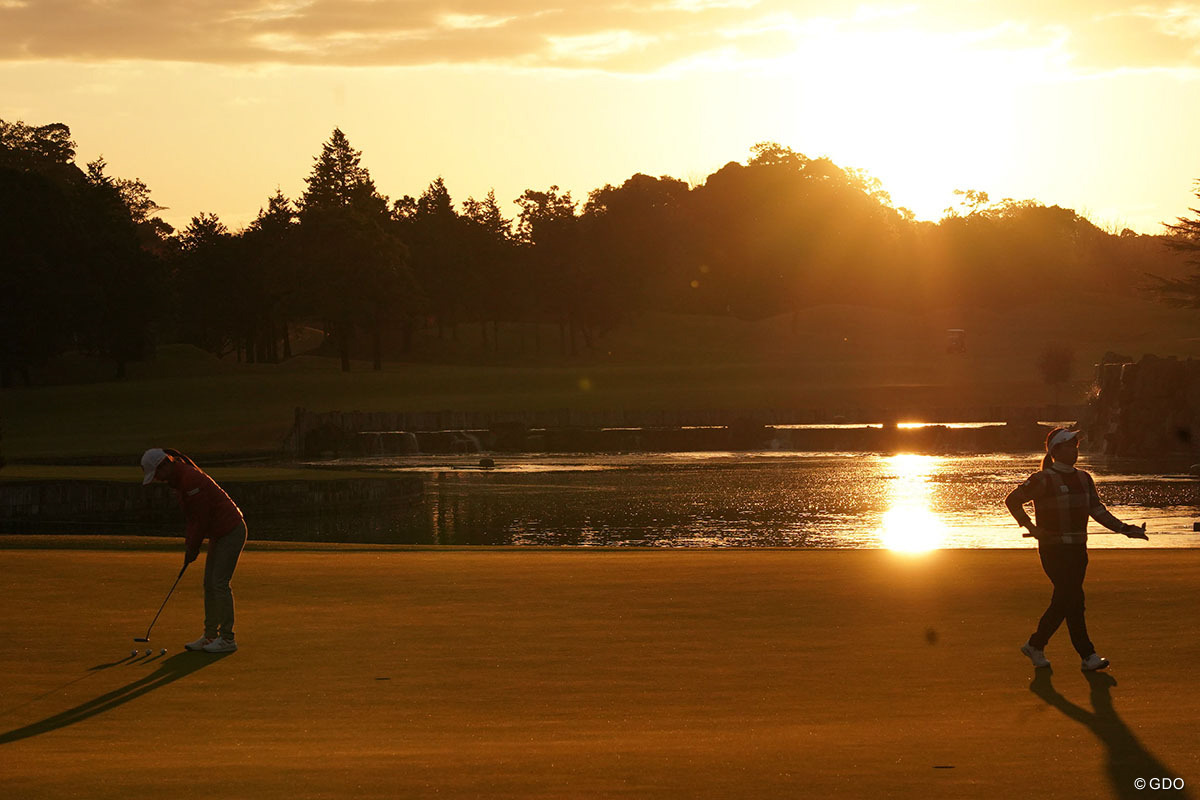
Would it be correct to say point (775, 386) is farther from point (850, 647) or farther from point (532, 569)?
point (850, 647)

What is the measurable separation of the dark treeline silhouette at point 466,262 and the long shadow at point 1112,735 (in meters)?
85.0

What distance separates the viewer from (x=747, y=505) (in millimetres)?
43250

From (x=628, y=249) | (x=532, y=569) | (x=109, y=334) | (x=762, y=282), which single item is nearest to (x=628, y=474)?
(x=532, y=569)

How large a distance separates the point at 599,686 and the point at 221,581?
162 inches

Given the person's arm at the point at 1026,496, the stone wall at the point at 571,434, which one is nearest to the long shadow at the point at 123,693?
the person's arm at the point at 1026,496

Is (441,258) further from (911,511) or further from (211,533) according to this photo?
(211,533)

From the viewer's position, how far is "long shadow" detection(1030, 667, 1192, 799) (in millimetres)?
9078

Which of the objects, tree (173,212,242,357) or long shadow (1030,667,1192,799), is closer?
long shadow (1030,667,1192,799)

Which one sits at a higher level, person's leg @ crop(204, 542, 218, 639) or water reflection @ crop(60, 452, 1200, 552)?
person's leg @ crop(204, 542, 218, 639)

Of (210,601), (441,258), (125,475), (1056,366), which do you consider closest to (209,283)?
(441,258)

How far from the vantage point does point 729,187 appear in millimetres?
185125

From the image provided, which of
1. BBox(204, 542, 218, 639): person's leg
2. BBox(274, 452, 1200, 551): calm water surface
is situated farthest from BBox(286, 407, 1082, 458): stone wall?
BBox(204, 542, 218, 639): person's leg

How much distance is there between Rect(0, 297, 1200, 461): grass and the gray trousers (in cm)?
5570

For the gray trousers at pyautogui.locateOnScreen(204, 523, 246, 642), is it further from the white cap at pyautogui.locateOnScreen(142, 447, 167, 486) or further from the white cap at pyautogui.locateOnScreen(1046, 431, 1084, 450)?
the white cap at pyautogui.locateOnScreen(1046, 431, 1084, 450)
